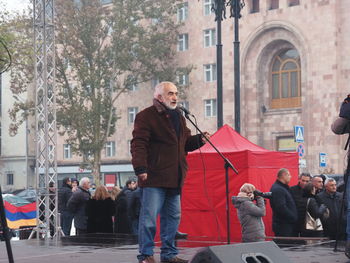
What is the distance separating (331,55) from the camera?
45.3 m

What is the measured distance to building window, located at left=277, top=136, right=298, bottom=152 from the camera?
48.5 meters

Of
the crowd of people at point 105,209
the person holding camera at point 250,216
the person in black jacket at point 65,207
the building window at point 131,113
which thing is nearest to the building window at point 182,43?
the building window at point 131,113

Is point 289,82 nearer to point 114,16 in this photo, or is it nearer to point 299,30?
point 299,30

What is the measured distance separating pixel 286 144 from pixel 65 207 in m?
32.1

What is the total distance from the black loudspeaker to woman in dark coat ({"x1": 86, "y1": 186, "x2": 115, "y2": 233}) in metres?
8.91

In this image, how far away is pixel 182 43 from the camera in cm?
5444

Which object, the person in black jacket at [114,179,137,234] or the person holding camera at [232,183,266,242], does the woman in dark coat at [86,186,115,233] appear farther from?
the person holding camera at [232,183,266,242]

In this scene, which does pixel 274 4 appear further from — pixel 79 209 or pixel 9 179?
pixel 79 209

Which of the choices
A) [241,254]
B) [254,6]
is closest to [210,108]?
[254,6]

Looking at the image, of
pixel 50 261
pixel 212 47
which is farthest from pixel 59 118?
pixel 50 261

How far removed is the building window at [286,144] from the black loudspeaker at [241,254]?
42.8 meters

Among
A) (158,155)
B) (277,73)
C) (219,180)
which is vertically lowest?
(219,180)

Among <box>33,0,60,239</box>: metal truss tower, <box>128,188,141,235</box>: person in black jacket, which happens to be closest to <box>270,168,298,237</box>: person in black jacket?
<box>128,188,141,235</box>: person in black jacket

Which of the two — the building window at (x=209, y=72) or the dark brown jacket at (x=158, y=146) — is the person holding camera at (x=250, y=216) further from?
the building window at (x=209, y=72)
